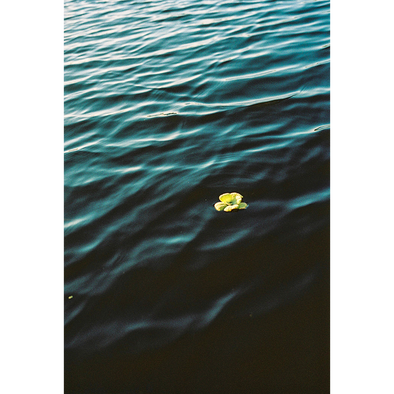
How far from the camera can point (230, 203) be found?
2896 mm

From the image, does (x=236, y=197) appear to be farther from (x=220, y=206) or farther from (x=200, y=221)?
(x=200, y=221)

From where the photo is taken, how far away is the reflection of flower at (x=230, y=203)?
285cm

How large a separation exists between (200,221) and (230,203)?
25 centimetres

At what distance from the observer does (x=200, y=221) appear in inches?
111

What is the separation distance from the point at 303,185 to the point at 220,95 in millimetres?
1798

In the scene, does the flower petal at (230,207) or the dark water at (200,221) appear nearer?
the dark water at (200,221)

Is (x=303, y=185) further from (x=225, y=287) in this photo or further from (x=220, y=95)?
(x=220, y=95)

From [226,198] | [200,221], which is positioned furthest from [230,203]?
[200,221]

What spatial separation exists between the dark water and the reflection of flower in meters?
0.05

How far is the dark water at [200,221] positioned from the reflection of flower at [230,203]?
0.05 meters

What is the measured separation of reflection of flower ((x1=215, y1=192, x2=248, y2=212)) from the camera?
2.85 meters

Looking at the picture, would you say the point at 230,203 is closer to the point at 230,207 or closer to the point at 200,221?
the point at 230,207
